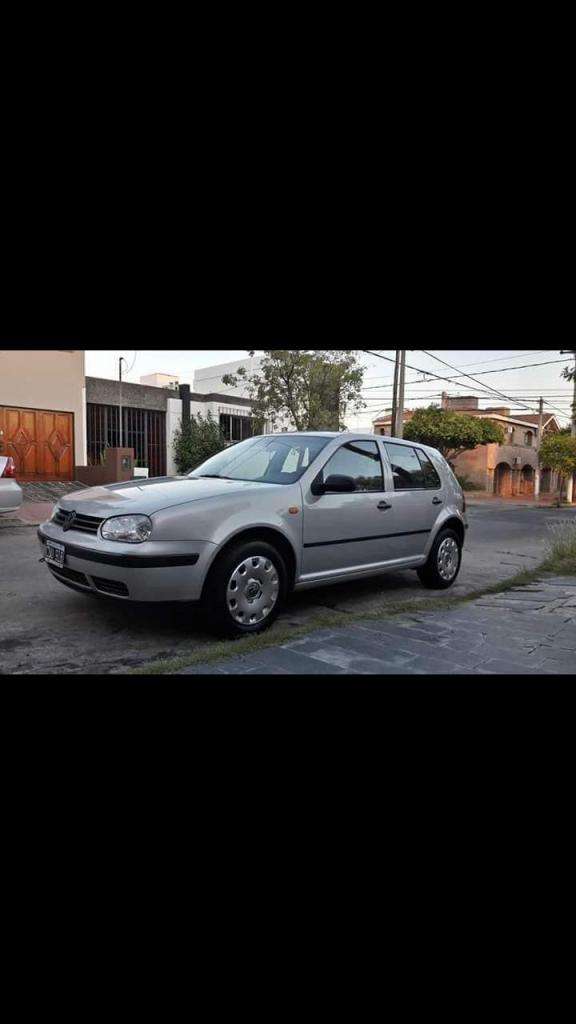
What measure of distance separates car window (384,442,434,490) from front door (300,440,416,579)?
199 millimetres

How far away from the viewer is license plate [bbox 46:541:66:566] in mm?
4184

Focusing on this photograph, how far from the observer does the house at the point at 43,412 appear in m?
14.9

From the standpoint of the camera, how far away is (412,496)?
18.4 feet

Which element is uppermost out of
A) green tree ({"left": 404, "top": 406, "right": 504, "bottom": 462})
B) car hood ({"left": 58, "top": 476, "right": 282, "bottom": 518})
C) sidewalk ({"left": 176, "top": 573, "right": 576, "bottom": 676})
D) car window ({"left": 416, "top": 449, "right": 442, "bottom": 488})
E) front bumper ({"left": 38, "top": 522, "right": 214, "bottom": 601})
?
green tree ({"left": 404, "top": 406, "right": 504, "bottom": 462})

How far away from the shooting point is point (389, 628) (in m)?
4.54

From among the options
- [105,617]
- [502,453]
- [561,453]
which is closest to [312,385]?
[105,617]

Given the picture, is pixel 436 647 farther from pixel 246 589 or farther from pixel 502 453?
pixel 502 453

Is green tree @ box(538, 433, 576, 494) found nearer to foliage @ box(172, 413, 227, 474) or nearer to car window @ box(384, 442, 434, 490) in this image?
foliage @ box(172, 413, 227, 474)

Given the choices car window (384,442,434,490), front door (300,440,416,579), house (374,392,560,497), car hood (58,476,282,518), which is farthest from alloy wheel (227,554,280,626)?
house (374,392,560,497)

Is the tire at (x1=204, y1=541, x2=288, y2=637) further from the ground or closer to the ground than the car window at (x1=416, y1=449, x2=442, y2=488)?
Answer: closer to the ground
